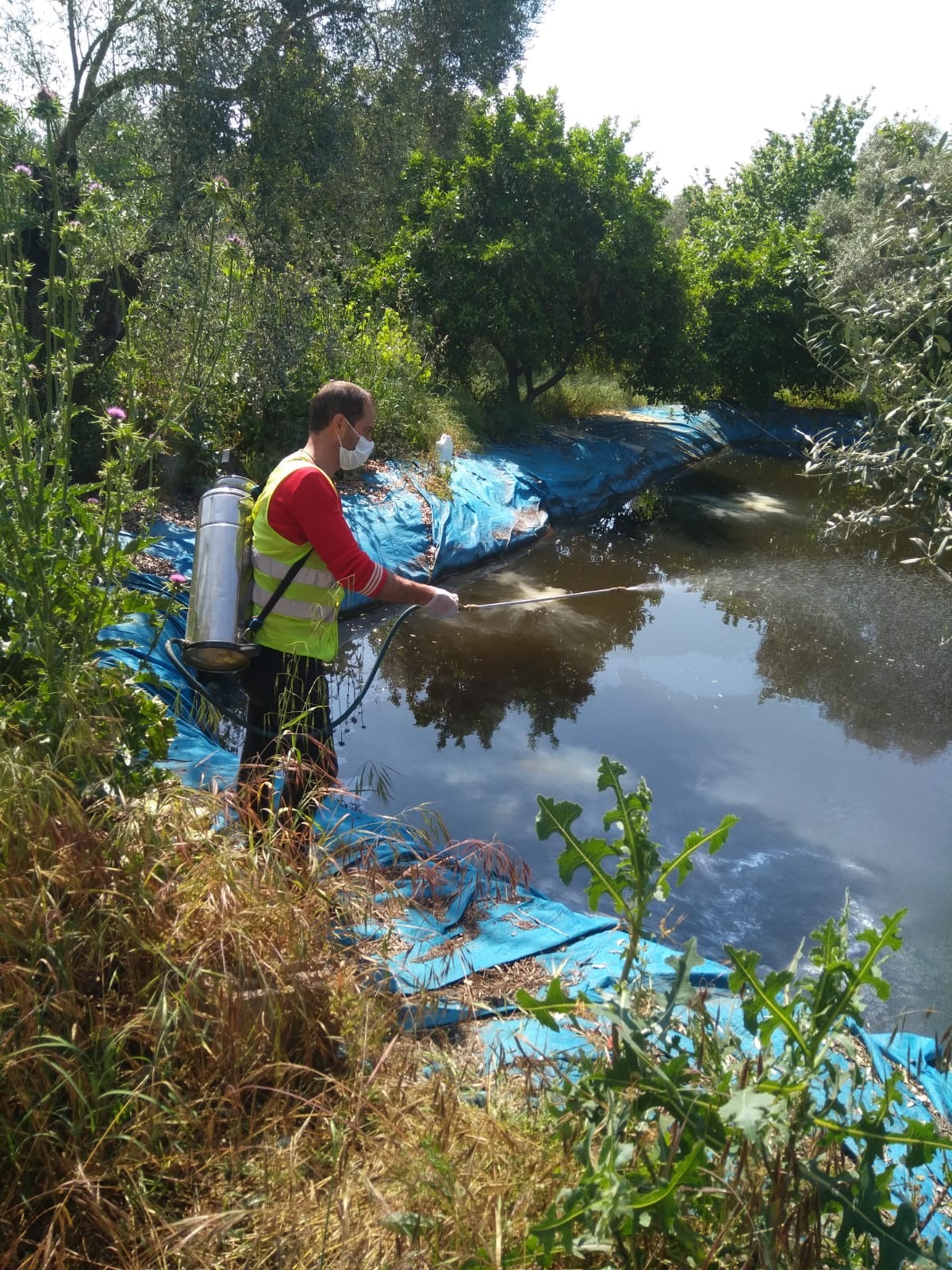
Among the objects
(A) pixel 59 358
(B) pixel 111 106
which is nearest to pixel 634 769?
(A) pixel 59 358

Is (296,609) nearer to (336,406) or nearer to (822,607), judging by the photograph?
(336,406)

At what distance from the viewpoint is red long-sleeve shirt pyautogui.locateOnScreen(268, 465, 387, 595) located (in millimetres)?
2938

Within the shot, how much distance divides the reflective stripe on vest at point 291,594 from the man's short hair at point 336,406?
0.42 ft

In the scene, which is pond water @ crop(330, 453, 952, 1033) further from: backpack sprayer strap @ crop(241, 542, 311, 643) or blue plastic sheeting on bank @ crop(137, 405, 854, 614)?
backpack sprayer strap @ crop(241, 542, 311, 643)

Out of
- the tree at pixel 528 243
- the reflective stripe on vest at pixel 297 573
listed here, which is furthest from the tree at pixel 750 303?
the reflective stripe on vest at pixel 297 573

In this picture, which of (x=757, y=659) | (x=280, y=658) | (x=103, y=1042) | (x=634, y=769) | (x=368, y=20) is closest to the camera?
(x=103, y=1042)

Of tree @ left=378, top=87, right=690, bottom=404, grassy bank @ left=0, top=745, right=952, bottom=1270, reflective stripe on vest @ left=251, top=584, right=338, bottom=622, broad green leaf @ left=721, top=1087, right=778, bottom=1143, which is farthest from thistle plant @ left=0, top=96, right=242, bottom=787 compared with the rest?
tree @ left=378, top=87, right=690, bottom=404

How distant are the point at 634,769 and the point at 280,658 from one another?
9.21 feet

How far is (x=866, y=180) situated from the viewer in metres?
16.0

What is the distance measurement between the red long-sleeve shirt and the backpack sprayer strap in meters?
0.08

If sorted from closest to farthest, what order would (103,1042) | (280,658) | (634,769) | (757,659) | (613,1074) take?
(613,1074) < (103,1042) < (280,658) < (634,769) < (757,659)

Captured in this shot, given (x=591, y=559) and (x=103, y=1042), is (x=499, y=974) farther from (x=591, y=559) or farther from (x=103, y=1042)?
(x=591, y=559)

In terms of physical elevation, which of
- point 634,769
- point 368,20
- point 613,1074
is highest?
point 368,20

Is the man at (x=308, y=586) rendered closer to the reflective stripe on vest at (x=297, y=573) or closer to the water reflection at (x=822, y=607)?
the reflective stripe on vest at (x=297, y=573)
